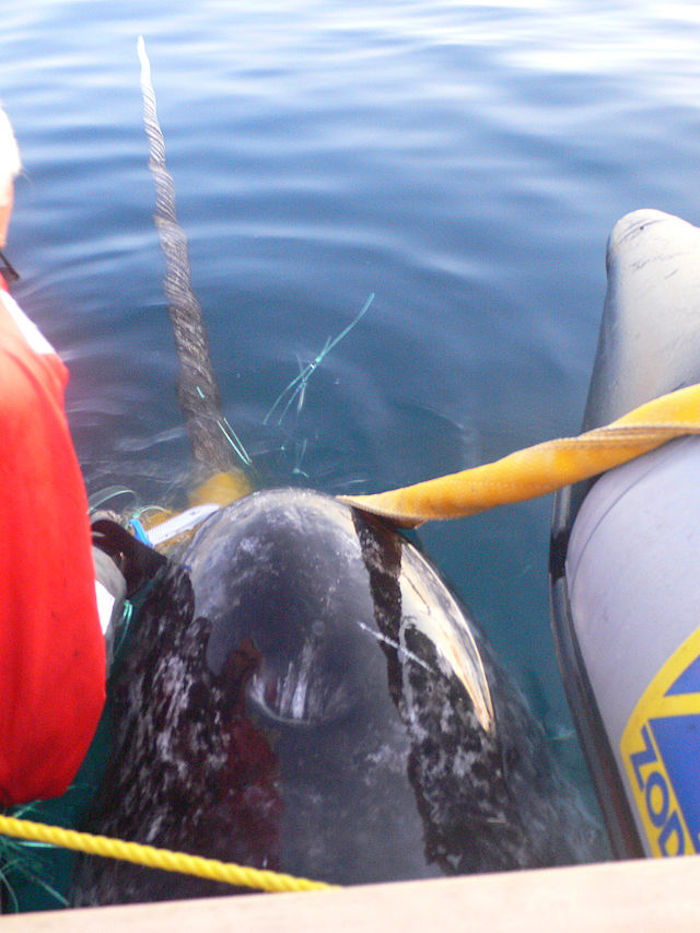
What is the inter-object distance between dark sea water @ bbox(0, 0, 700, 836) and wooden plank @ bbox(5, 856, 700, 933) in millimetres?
1623

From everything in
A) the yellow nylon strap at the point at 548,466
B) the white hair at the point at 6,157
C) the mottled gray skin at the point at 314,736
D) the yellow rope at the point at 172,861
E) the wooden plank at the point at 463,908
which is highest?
the white hair at the point at 6,157

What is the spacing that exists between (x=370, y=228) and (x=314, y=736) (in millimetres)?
4386

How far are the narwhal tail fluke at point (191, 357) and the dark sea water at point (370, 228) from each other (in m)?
0.09

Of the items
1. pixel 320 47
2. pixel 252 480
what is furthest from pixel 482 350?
pixel 320 47

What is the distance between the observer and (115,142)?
6.50 meters

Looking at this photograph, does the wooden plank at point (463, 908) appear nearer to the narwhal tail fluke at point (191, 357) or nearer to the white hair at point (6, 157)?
the white hair at point (6, 157)

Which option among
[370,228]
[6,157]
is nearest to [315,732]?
[6,157]

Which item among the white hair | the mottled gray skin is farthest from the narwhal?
the white hair

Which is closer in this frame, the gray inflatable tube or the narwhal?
the narwhal

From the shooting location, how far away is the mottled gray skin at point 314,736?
1.41 meters

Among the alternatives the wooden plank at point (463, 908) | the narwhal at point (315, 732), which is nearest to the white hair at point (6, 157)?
the narwhal at point (315, 732)

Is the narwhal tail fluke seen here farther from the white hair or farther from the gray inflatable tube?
the white hair

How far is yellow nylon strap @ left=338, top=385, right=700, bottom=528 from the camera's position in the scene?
196cm

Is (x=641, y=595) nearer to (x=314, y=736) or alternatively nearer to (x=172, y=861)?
(x=314, y=736)
